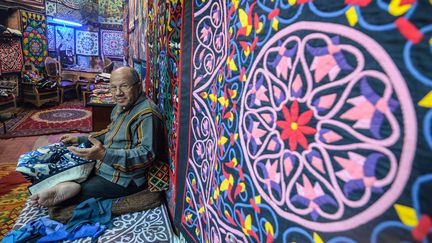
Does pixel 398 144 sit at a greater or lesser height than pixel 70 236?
greater

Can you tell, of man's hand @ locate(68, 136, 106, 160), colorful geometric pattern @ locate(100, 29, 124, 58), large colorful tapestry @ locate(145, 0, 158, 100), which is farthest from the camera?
colorful geometric pattern @ locate(100, 29, 124, 58)

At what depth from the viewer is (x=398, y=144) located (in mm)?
351

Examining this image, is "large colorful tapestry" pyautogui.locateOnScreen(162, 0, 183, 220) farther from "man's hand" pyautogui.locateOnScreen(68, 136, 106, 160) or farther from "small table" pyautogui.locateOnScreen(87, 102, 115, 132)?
"small table" pyautogui.locateOnScreen(87, 102, 115, 132)

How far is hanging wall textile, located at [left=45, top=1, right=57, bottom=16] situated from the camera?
24.6 feet

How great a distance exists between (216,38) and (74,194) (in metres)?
1.52

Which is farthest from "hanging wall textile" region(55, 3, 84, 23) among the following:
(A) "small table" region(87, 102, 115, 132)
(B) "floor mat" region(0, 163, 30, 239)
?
(A) "small table" region(87, 102, 115, 132)

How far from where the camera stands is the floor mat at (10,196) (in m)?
1.95

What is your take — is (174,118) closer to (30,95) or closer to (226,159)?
(226,159)

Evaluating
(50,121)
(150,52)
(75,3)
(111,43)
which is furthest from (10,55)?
(150,52)

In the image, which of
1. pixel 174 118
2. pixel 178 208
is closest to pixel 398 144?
pixel 178 208

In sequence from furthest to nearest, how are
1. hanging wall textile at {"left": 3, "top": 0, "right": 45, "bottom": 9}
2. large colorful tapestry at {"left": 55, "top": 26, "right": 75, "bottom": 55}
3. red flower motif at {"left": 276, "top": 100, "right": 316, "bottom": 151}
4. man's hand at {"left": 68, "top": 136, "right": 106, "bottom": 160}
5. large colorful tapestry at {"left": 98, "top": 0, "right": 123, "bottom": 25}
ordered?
1. large colorful tapestry at {"left": 98, "top": 0, "right": 123, "bottom": 25}
2. large colorful tapestry at {"left": 55, "top": 26, "right": 75, "bottom": 55}
3. hanging wall textile at {"left": 3, "top": 0, "right": 45, "bottom": 9}
4. man's hand at {"left": 68, "top": 136, "right": 106, "bottom": 160}
5. red flower motif at {"left": 276, "top": 100, "right": 316, "bottom": 151}

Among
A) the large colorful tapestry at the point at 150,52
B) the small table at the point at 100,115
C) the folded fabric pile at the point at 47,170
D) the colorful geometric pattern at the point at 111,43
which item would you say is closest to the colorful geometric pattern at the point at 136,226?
the folded fabric pile at the point at 47,170

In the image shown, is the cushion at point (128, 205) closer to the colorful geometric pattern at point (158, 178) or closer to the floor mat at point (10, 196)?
the colorful geometric pattern at point (158, 178)

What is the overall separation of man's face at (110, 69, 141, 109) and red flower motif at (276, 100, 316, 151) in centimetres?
146
